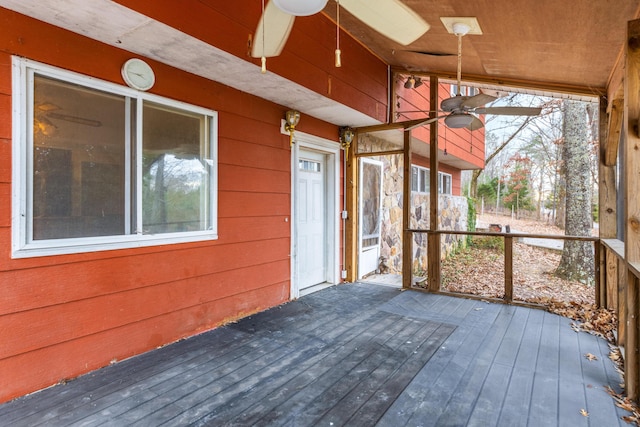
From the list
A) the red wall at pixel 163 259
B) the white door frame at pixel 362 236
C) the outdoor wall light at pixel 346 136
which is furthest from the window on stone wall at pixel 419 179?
the red wall at pixel 163 259

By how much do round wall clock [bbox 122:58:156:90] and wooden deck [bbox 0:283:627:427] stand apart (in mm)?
2183

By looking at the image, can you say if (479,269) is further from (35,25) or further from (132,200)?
(35,25)

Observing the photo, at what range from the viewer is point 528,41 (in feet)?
10.4

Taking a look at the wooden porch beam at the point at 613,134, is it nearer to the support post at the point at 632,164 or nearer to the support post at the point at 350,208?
the support post at the point at 632,164

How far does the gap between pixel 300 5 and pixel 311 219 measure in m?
3.37

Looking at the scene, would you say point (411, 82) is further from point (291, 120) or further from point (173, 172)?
point (173, 172)

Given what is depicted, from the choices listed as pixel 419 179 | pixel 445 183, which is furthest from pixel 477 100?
pixel 445 183

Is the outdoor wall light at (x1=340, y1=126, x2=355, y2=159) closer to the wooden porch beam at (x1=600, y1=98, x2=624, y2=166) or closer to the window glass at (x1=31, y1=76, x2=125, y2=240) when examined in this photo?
the wooden porch beam at (x1=600, y1=98, x2=624, y2=166)

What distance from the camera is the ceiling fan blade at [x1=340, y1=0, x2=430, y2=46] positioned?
2119 mm

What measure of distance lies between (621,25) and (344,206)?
11.8 feet

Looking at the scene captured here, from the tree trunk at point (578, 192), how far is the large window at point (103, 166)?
5.95 metres

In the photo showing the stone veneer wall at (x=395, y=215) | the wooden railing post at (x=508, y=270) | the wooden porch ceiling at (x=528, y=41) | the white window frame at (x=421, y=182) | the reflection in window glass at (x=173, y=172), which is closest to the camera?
the wooden porch ceiling at (x=528, y=41)

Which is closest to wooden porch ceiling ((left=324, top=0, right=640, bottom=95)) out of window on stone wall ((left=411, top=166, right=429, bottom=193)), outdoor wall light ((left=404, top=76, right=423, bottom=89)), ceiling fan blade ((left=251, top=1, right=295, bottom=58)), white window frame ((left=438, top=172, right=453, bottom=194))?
outdoor wall light ((left=404, top=76, right=423, bottom=89))

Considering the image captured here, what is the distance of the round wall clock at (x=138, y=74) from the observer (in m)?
2.66
